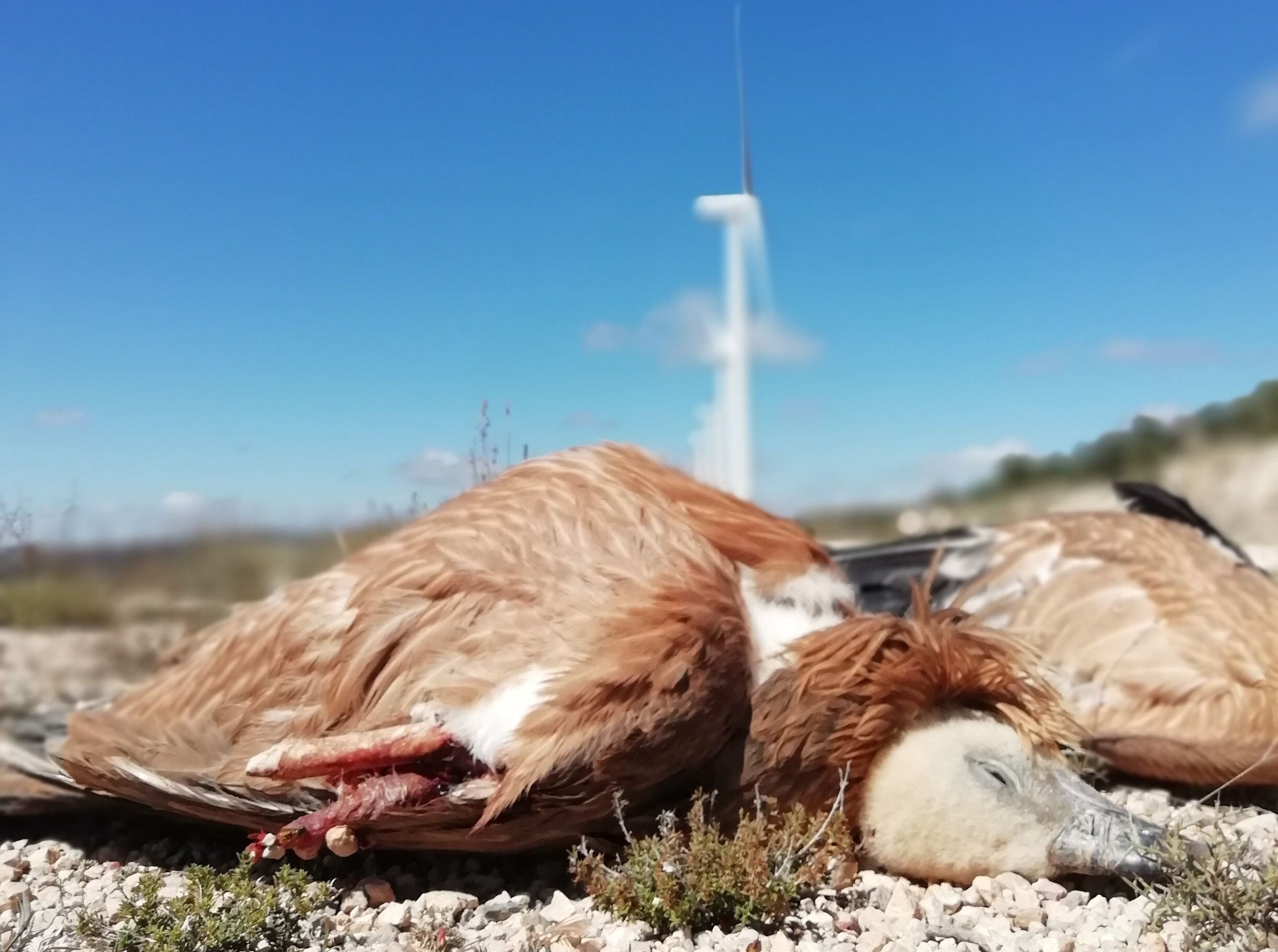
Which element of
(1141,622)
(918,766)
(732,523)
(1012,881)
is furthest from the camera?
(1141,622)

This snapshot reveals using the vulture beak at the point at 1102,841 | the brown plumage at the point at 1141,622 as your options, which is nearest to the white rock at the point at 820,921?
the vulture beak at the point at 1102,841

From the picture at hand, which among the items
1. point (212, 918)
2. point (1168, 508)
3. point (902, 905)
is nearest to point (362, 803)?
point (212, 918)

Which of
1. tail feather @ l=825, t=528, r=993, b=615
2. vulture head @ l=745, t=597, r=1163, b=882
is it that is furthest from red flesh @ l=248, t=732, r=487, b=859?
tail feather @ l=825, t=528, r=993, b=615

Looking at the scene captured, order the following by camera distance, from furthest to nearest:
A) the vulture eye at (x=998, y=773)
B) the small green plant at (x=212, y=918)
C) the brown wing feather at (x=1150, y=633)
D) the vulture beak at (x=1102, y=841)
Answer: the brown wing feather at (x=1150, y=633)
the vulture eye at (x=998, y=773)
the vulture beak at (x=1102, y=841)
the small green plant at (x=212, y=918)

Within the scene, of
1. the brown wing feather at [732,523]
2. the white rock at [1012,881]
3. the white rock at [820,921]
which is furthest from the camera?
the brown wing feather at [732,523]

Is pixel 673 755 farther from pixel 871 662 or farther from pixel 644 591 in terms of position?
pixel 871 662

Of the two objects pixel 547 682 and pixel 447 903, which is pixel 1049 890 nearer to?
pixel 547 682

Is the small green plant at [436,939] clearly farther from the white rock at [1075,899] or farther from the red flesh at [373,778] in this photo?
the white rock at [1075,899]
